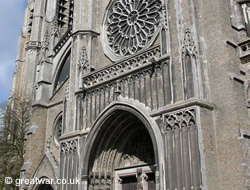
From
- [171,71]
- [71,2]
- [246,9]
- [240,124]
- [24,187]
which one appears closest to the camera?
[240,124]

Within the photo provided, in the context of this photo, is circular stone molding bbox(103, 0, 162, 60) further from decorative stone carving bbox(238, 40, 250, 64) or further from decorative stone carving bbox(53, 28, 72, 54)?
decorative stone carving bbox(238, 40, 250, 64)

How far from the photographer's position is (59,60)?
20703mm

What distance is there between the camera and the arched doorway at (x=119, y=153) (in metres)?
14.1

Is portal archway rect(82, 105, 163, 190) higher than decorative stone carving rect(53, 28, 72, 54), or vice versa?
decorative stone carving rect(53, 28, 72, 54)

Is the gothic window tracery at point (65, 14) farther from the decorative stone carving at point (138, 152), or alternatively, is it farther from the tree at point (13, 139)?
the decorative stone carving at point (138, 152)

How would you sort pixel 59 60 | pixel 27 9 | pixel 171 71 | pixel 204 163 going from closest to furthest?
pixel 204 163 < pixel 171 71 < pixel 59 60 < pixel 27 9

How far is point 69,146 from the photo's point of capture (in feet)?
49.3

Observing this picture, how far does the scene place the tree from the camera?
827 inches

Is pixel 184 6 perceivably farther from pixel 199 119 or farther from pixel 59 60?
pixel 59 60

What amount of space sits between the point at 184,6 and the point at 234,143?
5.43 m

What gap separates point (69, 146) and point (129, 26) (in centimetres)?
645

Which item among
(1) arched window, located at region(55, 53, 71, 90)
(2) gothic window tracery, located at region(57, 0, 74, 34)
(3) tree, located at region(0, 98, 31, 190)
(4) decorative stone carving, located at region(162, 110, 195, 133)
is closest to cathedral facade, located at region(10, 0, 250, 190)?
(4) decorative stone carving, located at region(162, 110, 195, 133)

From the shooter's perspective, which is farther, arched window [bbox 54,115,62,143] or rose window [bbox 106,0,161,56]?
arched window [bbox 54,115,62,143]

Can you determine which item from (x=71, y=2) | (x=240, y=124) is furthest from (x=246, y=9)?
(x=71, y=2)
